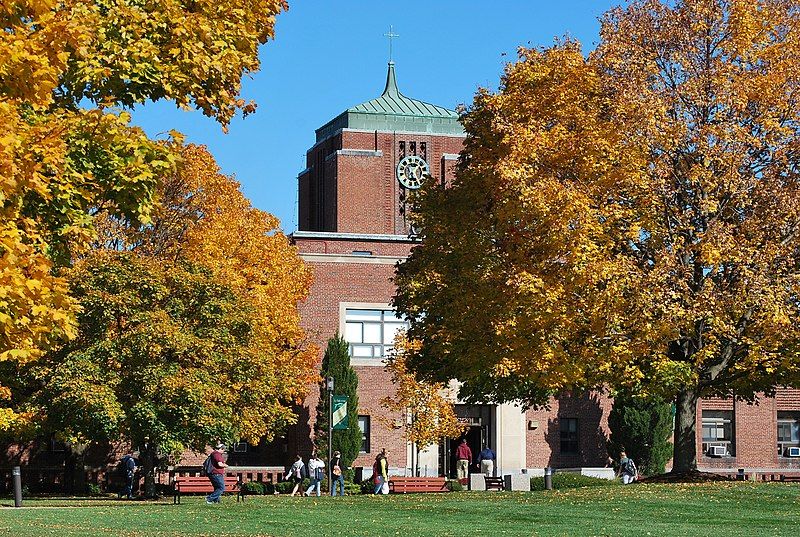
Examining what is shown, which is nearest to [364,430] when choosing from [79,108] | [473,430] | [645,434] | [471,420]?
[471,420]

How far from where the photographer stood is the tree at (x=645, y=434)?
56.7 metres

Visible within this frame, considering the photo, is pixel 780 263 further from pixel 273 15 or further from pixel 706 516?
pixel 273 15

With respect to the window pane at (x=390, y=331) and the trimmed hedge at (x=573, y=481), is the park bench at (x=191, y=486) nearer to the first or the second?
the trimmed hedge at (x=573, y=481)

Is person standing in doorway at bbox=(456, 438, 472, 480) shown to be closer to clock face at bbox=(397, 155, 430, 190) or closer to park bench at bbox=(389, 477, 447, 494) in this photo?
park bench at bbox=(389, 477, 447, 494)

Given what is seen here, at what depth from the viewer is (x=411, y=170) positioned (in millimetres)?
82250

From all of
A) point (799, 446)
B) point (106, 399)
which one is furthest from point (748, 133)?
point (799, 446)

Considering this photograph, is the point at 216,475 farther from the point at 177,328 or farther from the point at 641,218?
Answer: the point at 641,218

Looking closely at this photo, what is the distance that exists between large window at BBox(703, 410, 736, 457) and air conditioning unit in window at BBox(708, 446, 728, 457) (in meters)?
0.22

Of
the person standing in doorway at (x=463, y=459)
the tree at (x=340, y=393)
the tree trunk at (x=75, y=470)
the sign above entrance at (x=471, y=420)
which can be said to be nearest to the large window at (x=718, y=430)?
the sign above entrance at (x=471, y=420)

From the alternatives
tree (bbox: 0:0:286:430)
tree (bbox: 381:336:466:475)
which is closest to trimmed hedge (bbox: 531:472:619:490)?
tree (bbox: 381:336:466:475)

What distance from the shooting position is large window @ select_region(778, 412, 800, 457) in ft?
206

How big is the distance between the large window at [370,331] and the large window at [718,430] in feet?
50.3

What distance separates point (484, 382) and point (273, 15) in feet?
60.5

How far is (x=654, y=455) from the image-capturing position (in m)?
56.6
